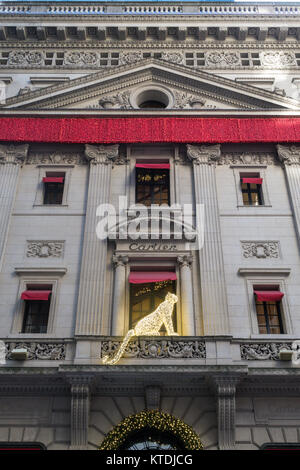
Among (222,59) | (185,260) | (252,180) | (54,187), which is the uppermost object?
(222,59)

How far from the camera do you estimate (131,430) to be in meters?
16.4

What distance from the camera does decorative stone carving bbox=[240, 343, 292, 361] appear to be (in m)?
17.4

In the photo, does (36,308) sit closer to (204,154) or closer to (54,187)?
(54,187)

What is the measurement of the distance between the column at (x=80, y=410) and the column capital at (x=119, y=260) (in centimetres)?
525

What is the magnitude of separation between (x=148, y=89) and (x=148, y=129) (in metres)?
3.41

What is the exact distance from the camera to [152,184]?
23391 millimetres

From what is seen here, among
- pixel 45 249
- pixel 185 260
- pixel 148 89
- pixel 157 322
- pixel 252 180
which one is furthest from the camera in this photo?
pixel 148 89

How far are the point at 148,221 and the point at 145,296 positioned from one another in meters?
3.45

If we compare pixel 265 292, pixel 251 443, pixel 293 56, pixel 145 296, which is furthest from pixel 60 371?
pixel 293 56

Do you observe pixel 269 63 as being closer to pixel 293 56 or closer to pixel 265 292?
pixel 293 56

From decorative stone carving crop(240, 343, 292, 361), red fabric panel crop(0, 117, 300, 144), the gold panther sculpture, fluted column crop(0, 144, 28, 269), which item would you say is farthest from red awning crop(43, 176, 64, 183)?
decorative stone carving crop(240, 343, 292, 361)

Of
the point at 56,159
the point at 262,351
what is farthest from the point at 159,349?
the point at 56,159

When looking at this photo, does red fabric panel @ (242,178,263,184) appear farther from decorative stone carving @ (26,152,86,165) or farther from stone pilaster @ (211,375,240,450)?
stone pilaster @ (211,375,240,450)

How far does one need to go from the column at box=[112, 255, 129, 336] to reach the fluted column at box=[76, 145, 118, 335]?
0.50m
